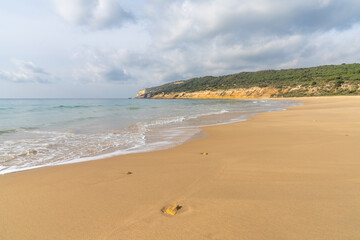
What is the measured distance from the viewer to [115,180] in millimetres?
2908

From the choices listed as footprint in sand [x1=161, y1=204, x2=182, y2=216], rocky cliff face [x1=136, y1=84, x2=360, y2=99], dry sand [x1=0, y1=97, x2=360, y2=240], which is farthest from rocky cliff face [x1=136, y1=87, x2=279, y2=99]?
footprint in sand [x1=161, y1=204, x2=182, y2=216]

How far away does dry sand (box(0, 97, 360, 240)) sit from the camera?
1.70 metres

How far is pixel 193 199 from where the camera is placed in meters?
2.26

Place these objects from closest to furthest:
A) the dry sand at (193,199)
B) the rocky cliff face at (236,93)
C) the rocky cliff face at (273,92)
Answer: the dry sand at (193,199) < the rocky cliff face at (273,92) < the rocky cliff face at (236,93)

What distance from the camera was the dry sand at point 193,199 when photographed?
5.58 ft

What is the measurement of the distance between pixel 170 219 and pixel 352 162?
3480 mm

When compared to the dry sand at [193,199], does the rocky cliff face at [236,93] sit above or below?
above

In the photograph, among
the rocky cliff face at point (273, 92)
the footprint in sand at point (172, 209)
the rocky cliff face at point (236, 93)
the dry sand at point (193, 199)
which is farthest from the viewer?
the rocky cliff face at point (236, 93)

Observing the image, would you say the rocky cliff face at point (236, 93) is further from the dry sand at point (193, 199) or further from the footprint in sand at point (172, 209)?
the footprint in sand at point (172, 209)

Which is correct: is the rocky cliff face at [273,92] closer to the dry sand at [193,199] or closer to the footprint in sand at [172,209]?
the dry sand at [193,199]

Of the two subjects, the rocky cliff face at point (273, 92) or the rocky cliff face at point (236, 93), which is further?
the rocky cliff face at point (236, 93)

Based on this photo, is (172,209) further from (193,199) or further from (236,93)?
(236,93)

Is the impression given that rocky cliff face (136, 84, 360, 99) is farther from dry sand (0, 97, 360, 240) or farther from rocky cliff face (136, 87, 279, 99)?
A: dry sand (0, 97, 360, 240)

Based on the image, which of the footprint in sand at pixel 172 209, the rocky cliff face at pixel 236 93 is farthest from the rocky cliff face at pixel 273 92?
the footprint in sand at pixel 172 209
